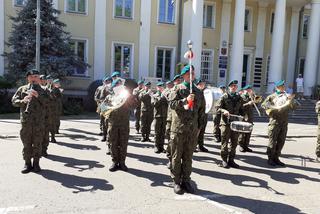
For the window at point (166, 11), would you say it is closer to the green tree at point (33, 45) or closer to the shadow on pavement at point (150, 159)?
the green tree at point (33, 45)

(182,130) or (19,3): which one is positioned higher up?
(19,3)

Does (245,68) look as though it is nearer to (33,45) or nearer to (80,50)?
(80,50)

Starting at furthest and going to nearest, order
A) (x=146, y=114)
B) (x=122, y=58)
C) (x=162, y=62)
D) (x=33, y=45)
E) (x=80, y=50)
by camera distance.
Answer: (x=162, y=62) → (x=122, y=58) → (x=80, y=50) → (x=33, y=45) → (x=146, y=114)

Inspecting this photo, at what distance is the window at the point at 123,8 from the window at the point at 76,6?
2.02 metres

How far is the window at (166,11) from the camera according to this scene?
22359 mm

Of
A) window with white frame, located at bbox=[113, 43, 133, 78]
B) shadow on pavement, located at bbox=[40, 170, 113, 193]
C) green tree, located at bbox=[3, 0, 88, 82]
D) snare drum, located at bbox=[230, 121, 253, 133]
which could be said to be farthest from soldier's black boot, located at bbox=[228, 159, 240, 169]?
window with white frame, located at bbox=[113, 43, 133, 78]

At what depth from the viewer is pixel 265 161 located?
9070mm

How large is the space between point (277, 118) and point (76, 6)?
16268 mm

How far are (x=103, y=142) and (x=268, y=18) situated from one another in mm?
18698

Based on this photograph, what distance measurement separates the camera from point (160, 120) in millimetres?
9883

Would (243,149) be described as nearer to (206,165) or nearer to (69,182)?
(206,165)

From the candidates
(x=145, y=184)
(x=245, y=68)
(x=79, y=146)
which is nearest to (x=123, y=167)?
(x=145, y=184)

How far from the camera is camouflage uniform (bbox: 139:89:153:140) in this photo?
11.2m

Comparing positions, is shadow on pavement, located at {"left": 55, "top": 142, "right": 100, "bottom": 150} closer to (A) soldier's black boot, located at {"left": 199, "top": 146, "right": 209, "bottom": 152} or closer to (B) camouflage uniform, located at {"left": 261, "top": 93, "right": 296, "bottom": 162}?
(A) soldier's black boot, located at {"left": 199, "top": 146, "right": 209, "bottom": 152}
